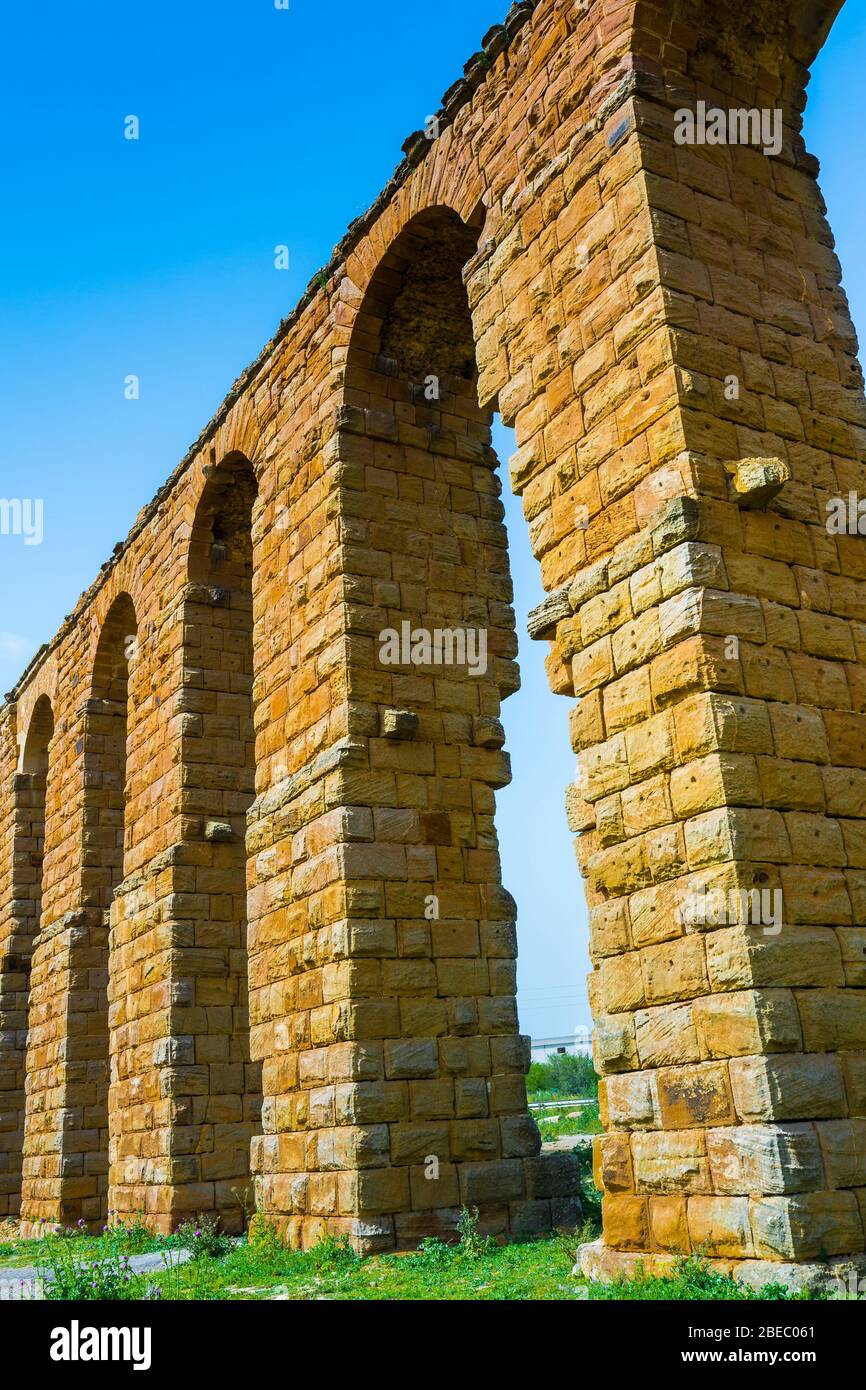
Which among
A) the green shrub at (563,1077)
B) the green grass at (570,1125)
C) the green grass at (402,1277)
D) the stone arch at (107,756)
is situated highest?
the stone arch at (107,756)

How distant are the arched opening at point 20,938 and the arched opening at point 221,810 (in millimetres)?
6080

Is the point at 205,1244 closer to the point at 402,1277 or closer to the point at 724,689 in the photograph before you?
the point at 402,1277

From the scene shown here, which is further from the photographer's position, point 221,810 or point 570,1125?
point 570,1125

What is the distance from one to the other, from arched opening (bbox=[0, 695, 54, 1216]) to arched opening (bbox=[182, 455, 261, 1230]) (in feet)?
19.9

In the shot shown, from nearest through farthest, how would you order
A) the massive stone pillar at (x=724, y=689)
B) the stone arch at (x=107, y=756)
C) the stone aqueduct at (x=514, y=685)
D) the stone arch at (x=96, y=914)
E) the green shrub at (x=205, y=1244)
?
the massive stone pillar at (x=724, y=689), the stone aqueduct at (x=514, y=685), the green shrub at (x=205, y=1244), the stone arch at (x=96, y=914), the stone arch at (x=107, y=756)

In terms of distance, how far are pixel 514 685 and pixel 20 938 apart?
1084 centimetres

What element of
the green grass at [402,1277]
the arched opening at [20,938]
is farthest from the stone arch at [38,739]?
the green grass at [402,1277]

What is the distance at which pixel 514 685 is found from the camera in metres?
8.67

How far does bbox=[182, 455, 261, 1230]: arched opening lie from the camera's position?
9.89 m

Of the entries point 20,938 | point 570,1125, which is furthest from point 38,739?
point 570,1125

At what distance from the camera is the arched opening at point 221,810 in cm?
989

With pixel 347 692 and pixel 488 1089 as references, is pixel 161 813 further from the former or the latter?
pixel 488 1089

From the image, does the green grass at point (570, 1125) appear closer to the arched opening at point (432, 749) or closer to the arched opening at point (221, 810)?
the arched opening at point (221, 810)

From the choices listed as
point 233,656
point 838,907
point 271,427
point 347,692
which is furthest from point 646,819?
point 233,656
